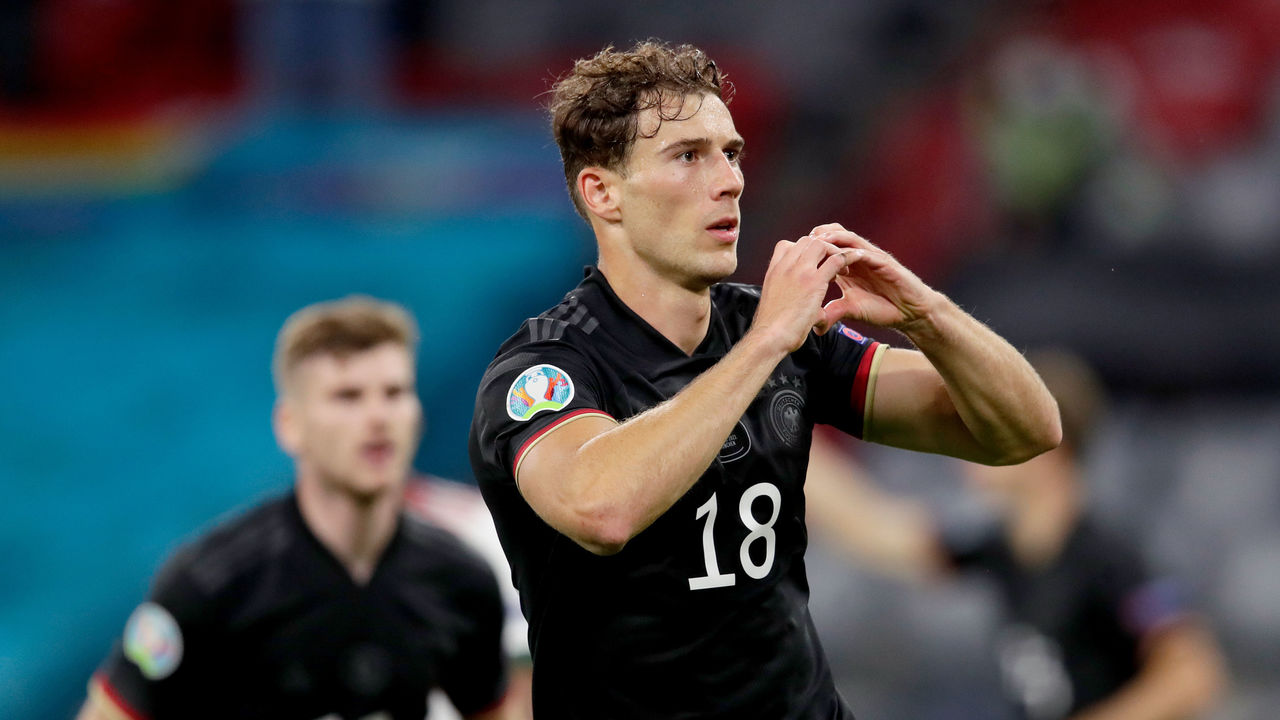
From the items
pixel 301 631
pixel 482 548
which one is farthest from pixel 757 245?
pixel 301 631

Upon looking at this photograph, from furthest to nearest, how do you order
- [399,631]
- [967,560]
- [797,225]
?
[797,225]
[967,560]
[399,631]

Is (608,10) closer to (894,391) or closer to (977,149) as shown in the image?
(977,149)

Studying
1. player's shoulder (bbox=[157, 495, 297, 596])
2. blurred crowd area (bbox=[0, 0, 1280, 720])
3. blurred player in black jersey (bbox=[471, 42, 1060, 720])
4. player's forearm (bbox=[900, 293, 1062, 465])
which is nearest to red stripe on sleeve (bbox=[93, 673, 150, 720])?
player's shoulder (bbox=[157, 495, 297, 596])

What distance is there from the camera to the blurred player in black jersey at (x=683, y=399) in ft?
10.0

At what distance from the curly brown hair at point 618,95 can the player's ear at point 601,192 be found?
0.02 metres

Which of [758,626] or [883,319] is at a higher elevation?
[883,319]

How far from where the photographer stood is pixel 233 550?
458cm

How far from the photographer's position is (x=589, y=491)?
284 centimetres

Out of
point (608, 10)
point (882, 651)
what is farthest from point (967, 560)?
point (608, 10)

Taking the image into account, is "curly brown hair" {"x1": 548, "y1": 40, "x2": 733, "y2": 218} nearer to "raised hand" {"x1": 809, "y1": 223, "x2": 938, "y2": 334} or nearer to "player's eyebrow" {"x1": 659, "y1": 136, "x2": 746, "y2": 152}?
"player's eyebrow" {"x1": 659, "y1": 136, "x2": 746, "y2": 152}

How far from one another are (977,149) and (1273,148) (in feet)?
6.45

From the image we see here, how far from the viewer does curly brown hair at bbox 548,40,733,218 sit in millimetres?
3238

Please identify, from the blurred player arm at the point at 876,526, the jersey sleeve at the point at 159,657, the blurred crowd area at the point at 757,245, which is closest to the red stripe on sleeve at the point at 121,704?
the jersey sleeve at the point at 159,657

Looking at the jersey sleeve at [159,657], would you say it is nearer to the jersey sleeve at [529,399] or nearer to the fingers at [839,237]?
the jersey sleeve at [529,399]
